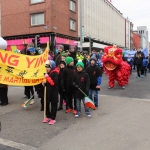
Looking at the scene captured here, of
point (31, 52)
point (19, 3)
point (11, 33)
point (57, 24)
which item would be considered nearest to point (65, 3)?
point (57, 24)

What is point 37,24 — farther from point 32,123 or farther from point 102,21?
point 32,123

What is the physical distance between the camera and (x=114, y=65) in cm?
911

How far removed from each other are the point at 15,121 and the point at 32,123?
0.50 m

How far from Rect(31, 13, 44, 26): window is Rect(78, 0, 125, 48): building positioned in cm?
814

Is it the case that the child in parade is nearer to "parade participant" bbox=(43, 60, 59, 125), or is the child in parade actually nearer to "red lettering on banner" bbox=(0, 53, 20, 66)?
"red lettering on banner" bbox=(0, 53, 20, 66)

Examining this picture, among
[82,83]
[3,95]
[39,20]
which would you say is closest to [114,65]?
[82,83]

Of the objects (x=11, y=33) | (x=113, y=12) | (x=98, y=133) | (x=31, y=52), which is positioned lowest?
(x=98, y=133)

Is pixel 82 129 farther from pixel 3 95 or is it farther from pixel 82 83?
pixel 3 95

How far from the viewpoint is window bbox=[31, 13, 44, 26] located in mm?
25516

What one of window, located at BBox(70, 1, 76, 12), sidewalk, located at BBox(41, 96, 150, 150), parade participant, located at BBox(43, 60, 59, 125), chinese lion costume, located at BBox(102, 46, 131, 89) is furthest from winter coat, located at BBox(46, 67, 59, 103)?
window, located at BBox(70, 1, 76, 12)

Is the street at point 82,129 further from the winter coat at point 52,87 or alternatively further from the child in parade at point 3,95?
the winter coat at point 52,87

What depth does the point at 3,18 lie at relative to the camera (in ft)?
93.1

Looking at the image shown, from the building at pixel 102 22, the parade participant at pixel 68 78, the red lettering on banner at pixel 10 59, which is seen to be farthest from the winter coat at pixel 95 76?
the building at pixel 102 22

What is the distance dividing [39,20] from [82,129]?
22555mm
